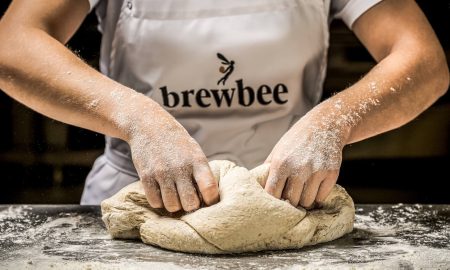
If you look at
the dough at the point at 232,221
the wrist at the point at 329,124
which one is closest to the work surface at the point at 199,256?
the dough at the point at 232,221

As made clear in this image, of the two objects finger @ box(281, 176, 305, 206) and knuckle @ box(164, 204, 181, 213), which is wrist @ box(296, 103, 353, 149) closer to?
finger @ box(281, 176, 305, 206)

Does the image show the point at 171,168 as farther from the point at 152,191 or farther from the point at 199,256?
the point at 199,256

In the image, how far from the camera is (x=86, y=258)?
1350 mm

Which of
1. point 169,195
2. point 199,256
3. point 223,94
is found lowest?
point 199,256

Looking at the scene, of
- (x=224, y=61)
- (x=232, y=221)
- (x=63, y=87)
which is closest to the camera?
(x=232, y=221)

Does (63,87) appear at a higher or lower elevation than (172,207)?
higher

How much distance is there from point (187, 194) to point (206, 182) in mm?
49

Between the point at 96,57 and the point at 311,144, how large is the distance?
140 cm

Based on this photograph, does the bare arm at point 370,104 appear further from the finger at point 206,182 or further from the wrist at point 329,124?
the finger at point 206,182

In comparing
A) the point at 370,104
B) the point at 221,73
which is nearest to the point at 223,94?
the point at 221,73

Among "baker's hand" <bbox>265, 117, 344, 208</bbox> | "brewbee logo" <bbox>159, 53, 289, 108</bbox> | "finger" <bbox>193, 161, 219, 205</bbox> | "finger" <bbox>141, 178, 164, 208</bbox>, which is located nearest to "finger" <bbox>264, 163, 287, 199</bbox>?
"baker's hand" <bbox>265, 117, 344, 208</bbox>

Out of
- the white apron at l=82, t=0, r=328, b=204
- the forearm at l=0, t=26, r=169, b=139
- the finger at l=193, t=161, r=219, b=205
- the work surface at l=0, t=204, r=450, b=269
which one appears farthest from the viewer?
the white apron at l=82, t=0, r=328, b=204

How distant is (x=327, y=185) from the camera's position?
4.99 feet

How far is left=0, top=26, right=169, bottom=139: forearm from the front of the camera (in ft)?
5.14
